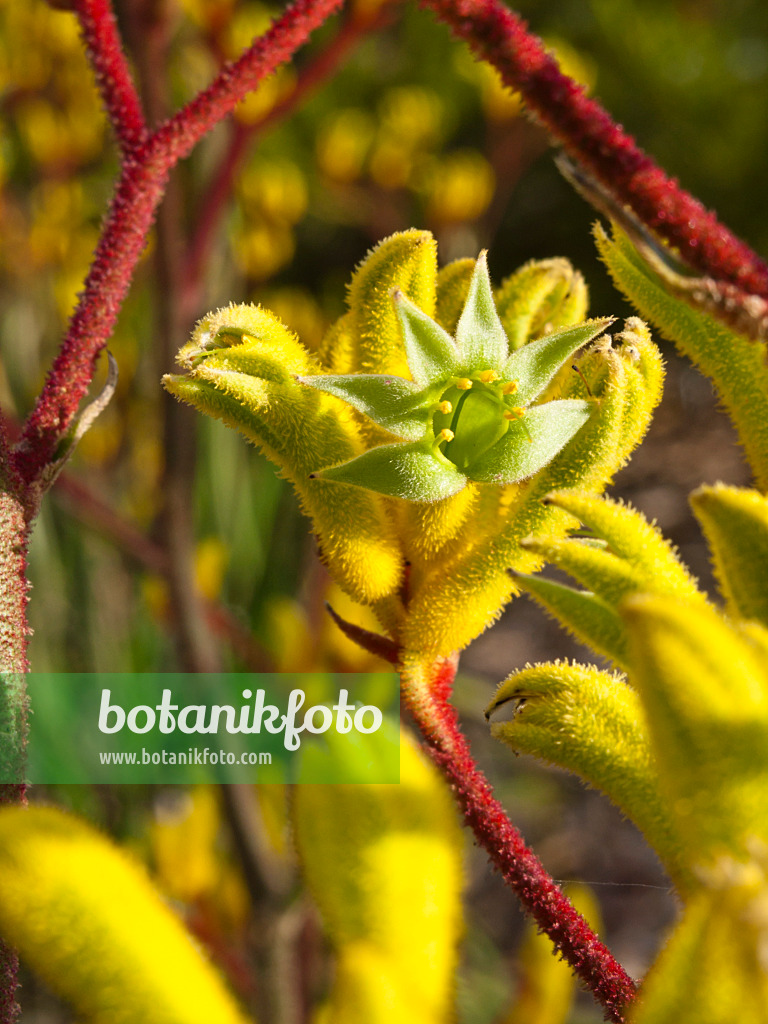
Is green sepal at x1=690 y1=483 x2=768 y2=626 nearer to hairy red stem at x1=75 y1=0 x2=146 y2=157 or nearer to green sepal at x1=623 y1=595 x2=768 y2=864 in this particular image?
green sepal at x1=623 y1=595 x2=768 y2=864

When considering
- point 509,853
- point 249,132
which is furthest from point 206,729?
point 249,132

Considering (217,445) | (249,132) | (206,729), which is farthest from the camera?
(217,445)

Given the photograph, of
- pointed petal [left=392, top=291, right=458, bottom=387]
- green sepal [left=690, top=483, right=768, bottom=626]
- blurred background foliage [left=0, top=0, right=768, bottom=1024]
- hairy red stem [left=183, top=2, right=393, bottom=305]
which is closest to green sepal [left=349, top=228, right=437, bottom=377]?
pointed petal [left=392, top=291, right=458, bottom=387]

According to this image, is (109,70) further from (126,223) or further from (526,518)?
(526,518)

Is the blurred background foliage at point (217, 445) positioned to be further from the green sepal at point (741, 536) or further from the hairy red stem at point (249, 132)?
the green sepal at point (741, 536)

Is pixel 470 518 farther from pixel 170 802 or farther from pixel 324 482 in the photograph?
pixel 170 802

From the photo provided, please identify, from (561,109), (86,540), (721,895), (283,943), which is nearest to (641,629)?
(721,895)

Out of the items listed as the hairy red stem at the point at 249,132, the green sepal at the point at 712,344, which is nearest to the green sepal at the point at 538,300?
the green sepal at the point at 712,344
